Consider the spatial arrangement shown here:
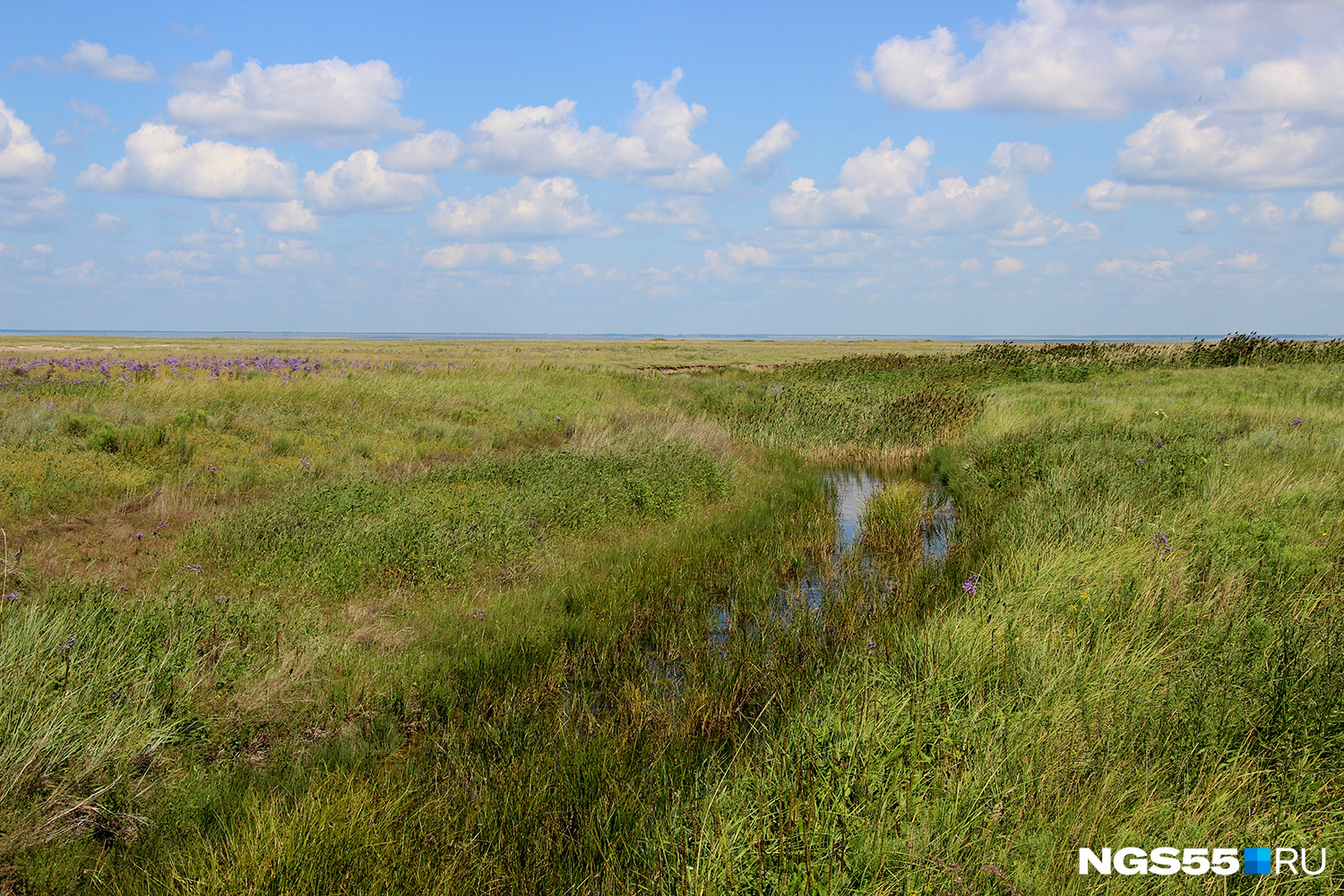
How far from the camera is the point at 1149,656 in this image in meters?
4.74

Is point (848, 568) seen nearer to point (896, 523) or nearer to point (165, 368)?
point (896, 523)

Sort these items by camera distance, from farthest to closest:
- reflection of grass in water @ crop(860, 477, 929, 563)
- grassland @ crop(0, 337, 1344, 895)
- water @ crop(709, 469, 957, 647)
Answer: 1. reflection of grass in water @ crop(860, 477, 929, 563)
2. water @ crop(709, 469, 957, 647)
3. grassland @ crop(0, 337, 1344, 895)

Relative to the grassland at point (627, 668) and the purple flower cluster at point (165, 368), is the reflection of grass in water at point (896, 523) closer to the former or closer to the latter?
the grassland at point (627, 668)

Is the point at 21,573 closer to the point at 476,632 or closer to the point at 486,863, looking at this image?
the point at 476,632

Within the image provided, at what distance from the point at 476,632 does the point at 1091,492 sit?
7.86 m

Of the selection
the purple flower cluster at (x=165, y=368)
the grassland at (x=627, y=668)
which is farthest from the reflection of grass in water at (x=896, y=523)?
the purple flower cluster at (x=165, y=368)

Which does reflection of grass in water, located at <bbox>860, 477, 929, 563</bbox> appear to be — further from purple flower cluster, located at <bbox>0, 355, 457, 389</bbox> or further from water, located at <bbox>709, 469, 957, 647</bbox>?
purple flower cluster, located at <bbox>0, 355, 457, 389</bbox>

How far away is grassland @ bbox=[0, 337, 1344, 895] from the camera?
10.6 ft

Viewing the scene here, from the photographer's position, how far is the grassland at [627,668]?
322cm

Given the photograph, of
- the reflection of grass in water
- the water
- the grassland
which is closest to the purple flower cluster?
the grassland

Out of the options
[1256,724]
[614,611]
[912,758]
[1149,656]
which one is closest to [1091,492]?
[1149,656]

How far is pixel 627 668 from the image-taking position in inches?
236

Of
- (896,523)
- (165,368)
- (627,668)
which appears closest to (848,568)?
(896,523)

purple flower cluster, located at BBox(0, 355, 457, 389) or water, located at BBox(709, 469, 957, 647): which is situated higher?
purple flower cluster, located at BBox(0, 355, 457, 389)
